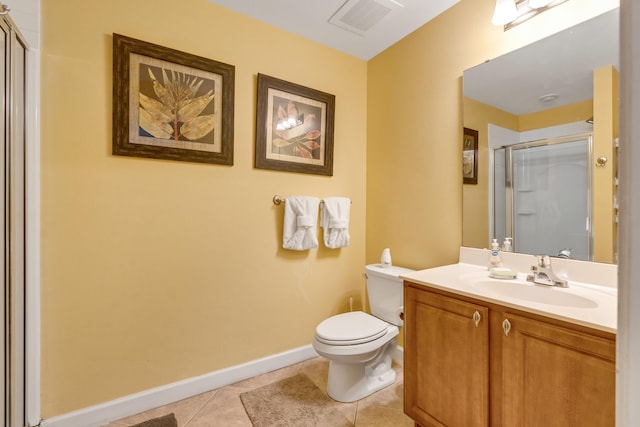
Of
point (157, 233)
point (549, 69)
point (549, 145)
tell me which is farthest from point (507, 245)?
point (157, 233)

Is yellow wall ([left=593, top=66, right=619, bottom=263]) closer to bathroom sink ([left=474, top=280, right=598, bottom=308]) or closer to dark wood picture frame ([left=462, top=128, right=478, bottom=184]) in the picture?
bathroom sink ([left=474, top=280, right=598, bottom=308])

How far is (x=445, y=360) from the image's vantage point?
49.4 inches

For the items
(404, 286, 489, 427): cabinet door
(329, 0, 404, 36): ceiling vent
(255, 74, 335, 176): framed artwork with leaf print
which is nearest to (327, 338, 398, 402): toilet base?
(404, 286, 489, 427): cabinet door

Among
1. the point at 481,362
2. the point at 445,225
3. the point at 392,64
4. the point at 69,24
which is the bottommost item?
the point at 481,362

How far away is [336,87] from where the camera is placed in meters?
2.33

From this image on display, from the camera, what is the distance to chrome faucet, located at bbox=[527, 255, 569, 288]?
1.24m

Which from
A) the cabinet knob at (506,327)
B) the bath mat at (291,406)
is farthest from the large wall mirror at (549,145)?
the bath mat at (291,406)

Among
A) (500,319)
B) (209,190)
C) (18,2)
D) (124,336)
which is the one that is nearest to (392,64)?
(209,190)

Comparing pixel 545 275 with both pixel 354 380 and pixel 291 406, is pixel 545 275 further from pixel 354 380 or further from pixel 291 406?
pixel 291 406

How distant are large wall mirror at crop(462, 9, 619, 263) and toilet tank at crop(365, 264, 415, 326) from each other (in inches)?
19.8

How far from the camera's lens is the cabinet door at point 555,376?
33.4 inches

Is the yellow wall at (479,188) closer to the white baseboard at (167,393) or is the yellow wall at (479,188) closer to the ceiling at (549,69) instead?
the ceiling at (549,69)

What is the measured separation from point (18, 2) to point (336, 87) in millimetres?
1837

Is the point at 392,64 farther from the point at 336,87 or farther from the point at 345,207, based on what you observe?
the point at 345,207
